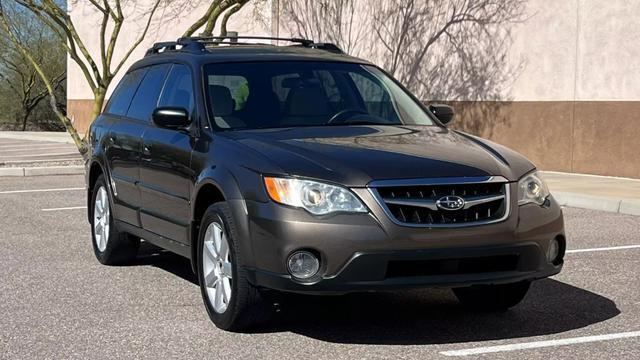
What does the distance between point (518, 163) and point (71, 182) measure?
12.0m

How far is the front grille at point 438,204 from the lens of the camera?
5973mm

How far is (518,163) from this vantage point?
259 inches

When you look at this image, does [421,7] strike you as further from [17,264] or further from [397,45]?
[17,264]

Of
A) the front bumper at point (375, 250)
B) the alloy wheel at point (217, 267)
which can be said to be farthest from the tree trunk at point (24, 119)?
the front bumper at point (375, 250)

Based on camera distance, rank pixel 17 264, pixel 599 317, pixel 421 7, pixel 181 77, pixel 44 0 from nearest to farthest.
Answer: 1. pixel 599 317
2. pixel 181 77
3. pixel 17 264
4. pixel 44 0
5. pixel 421 7

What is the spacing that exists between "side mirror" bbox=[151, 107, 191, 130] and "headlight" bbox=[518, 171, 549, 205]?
2244 mm

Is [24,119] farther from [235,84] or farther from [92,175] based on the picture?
[235,84]

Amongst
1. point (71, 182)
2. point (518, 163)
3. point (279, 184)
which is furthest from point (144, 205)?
point (71, 182)

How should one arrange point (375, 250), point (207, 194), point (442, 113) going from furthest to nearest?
point (442, 113), point (207, 194), point (375, 250)

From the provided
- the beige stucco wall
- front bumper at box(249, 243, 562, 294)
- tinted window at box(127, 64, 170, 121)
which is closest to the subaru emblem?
front bumper at box(249, 243, 562, 294)

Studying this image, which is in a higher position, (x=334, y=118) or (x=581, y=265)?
(x=334, y=118)

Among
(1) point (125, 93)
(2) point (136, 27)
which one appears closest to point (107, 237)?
(1) point (125, 93)

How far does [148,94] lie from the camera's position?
28.1 ft

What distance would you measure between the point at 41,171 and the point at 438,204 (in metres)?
14.0
